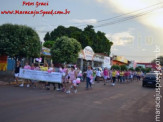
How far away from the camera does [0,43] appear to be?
17.6 m

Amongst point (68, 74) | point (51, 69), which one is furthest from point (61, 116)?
point (51, 69)

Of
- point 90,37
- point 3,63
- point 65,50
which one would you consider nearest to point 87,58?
point 65,50

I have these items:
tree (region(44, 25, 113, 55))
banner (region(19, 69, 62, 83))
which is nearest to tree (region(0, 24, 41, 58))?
banner (region(19, 69, 62, 83))

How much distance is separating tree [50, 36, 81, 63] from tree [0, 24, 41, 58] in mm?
8373

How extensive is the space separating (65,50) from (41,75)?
13.4 m

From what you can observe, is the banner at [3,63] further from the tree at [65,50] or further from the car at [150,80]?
the car at [150,80]

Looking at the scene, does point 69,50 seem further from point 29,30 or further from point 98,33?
point 98,33

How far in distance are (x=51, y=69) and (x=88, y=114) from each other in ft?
24.9

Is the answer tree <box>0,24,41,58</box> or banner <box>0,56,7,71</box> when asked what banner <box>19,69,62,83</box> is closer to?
tree <box>0,24,41,58</box>

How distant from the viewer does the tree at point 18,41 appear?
17.7 meters

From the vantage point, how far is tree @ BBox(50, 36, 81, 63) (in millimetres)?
27438

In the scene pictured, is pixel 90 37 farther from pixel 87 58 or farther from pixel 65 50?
pixel 65 50

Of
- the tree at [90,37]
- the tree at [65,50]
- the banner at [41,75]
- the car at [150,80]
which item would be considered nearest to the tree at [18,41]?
the banner at [41,75]

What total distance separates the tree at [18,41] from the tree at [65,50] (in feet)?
27.5
